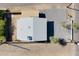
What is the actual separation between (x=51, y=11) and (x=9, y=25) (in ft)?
1.76

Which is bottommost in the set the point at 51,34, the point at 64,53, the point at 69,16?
the point at 64,53

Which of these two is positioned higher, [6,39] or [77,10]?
[77,10]

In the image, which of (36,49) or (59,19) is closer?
(36,49)

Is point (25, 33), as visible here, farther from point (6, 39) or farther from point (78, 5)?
point (78, 5)

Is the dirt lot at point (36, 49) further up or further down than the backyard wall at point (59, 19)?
further down

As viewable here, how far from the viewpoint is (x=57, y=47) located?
283cm

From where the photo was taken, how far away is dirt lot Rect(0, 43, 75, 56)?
2.80m

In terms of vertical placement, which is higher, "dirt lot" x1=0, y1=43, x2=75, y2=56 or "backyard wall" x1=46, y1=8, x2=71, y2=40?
"backyard wall" x1=46, y1=8, x2=71, y2=40

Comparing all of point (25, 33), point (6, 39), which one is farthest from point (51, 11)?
point (6, 39)

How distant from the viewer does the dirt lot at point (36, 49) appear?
280 centimetres

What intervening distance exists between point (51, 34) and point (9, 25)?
0.52 metres

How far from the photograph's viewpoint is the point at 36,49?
2.81 metres

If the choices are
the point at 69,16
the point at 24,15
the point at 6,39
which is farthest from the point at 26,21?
the point at 69,16

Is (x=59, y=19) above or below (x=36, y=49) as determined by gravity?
above
